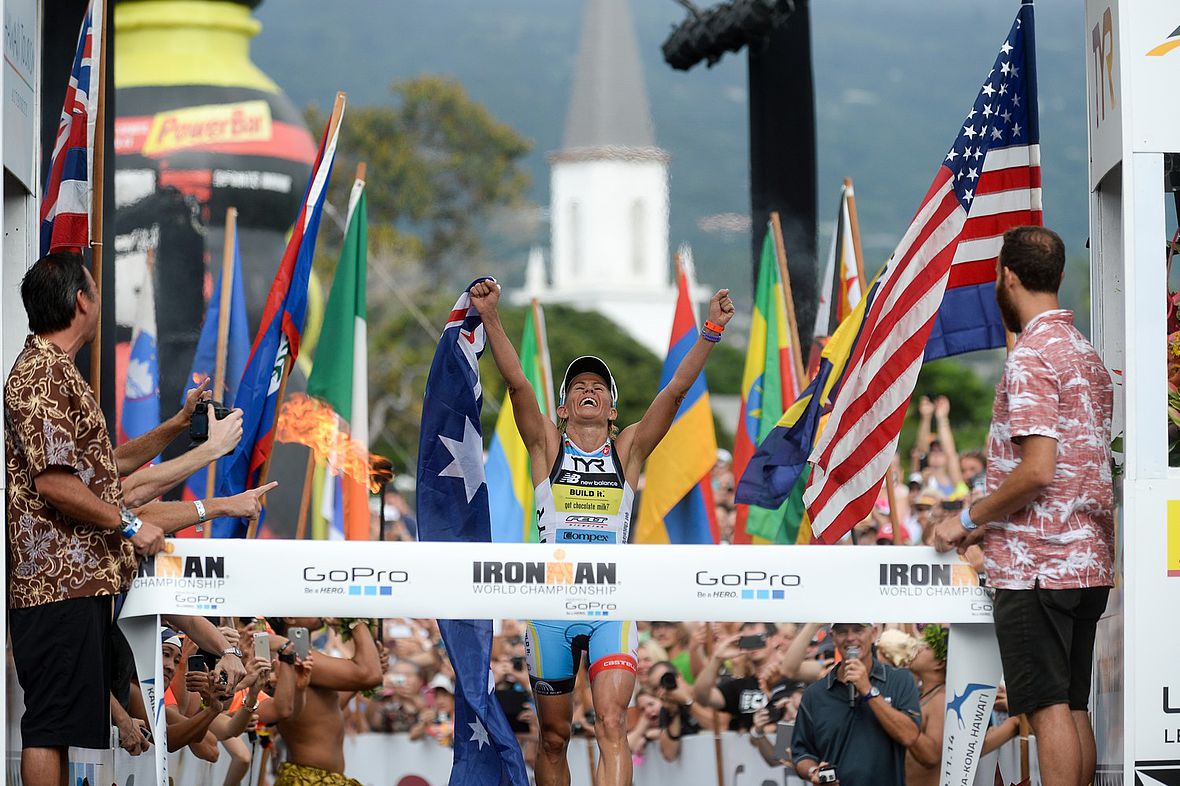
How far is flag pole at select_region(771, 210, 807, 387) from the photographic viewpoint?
11.2 meters

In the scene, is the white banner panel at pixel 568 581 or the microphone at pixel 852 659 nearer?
the white banner panel at pixel 568 581

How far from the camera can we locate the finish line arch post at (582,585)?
6203 millimetres

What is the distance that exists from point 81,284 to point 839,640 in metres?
3.94

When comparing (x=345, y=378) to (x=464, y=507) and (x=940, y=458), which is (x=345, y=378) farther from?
(x=940, y=458)

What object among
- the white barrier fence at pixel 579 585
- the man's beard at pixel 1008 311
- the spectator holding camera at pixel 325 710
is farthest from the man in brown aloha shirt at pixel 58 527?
the man's beard at pixel 1008 311

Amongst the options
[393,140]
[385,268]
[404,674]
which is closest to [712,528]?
[404,674]

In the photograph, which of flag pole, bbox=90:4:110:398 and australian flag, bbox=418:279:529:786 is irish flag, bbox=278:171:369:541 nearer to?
australian flag, bbox=418:279:529:786

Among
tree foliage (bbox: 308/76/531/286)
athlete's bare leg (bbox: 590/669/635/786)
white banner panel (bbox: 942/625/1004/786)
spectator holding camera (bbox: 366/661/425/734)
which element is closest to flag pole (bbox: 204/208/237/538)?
spectator holding camera (bbox: 366/661/425/734)

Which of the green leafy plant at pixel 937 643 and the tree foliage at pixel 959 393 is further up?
the tree foliage at pixel 959 393

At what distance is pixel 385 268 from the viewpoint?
5816cm

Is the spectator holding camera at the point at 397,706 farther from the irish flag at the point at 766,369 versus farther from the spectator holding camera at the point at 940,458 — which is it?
the spectator holding camera at the point at 940,458

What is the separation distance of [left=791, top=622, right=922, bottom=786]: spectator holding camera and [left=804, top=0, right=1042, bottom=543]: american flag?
836 millimetres

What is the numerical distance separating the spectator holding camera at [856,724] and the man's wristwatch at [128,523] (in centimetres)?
342

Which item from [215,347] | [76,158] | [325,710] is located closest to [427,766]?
[325,710]
